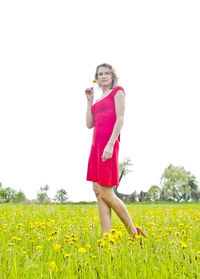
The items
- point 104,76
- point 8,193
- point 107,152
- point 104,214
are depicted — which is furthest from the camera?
point 8,193

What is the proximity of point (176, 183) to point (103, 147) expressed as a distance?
5520 cm

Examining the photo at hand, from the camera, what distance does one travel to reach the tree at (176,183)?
55375 millimetres

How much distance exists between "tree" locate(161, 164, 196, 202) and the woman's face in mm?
53928

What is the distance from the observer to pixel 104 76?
158 inches

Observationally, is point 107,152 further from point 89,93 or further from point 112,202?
point 89,93

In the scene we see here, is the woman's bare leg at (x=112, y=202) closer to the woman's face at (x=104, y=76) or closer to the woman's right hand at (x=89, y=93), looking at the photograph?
the woman's right hand at (x=89, y=93)

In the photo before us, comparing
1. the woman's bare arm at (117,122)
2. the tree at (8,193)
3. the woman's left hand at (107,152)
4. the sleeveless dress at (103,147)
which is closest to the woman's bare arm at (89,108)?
the sleeveless dress at (103,147)

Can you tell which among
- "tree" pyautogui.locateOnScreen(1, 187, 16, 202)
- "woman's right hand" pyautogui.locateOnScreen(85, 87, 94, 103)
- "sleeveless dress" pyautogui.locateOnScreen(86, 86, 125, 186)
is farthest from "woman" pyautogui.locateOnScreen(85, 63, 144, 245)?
"tree" pyautogui.locateOnScreen(1, 187, 16, 202)

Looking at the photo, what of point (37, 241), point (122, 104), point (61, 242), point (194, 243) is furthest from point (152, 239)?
point (122, 104)

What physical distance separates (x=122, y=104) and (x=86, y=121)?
0.75 metres

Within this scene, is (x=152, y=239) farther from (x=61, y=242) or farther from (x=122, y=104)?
(x=122, y=104)

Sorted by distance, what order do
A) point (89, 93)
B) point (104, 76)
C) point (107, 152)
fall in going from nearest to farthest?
point (107, 152)
point (104, 76)
point (89, 93)

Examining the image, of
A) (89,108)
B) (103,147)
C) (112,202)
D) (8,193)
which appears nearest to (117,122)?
(103,147)

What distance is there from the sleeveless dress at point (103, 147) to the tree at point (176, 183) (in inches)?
2129
